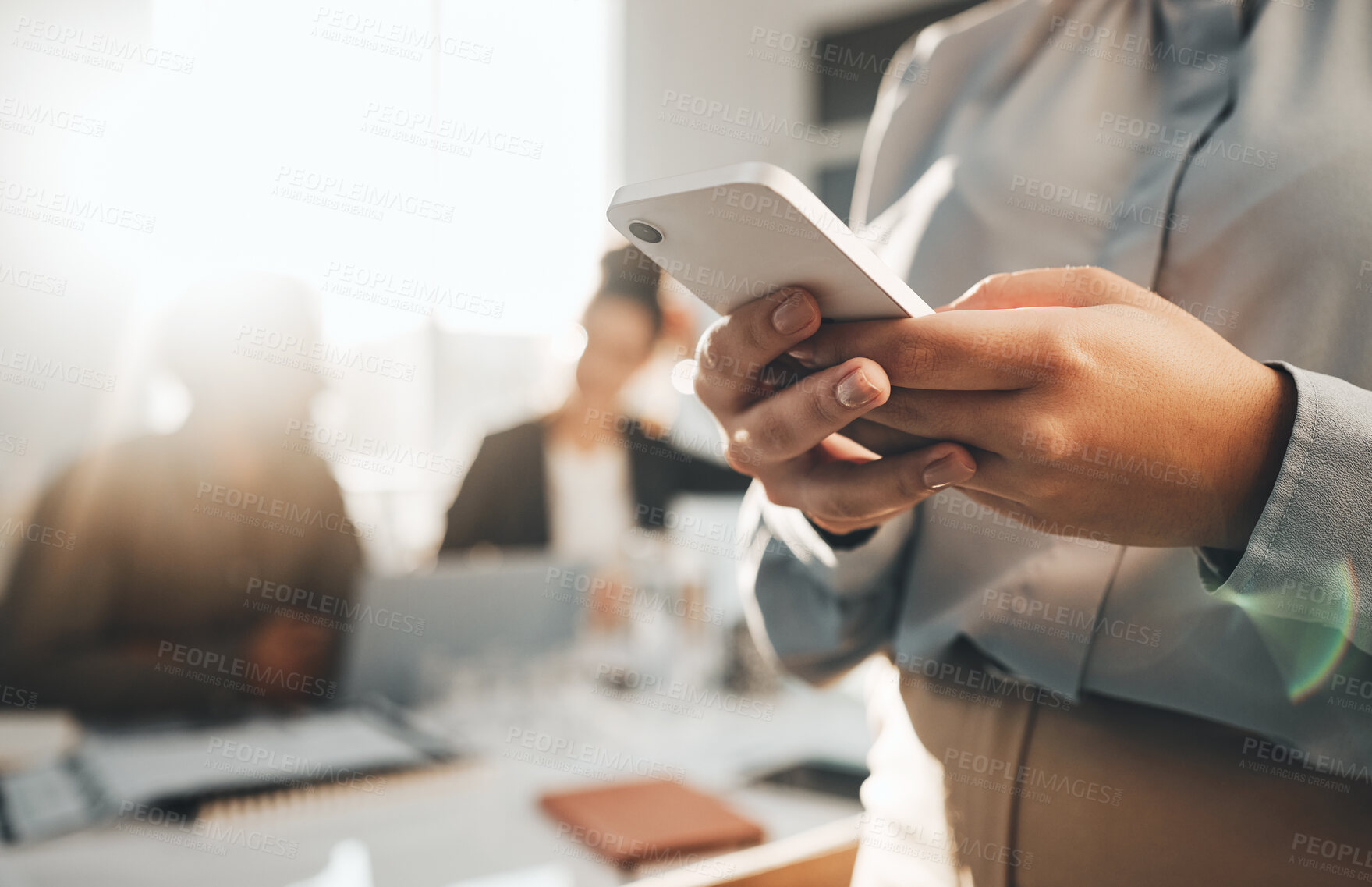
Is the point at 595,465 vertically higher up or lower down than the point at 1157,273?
lower down

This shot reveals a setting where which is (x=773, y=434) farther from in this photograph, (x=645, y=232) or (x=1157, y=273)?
(x=1157, y=273)

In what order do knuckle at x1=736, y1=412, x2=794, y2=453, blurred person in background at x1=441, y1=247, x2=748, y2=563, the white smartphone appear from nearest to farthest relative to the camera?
the white smartphone
knuckle at x1=736, y1=412, x2=794, y2=453
blurred person in background at x1=441, y1=247, x2=748, y2=563

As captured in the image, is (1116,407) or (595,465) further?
(595,465)

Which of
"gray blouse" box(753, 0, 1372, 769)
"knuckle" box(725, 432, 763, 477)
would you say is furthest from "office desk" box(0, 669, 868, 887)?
"knuckle" box(725, 432, 763, 477)

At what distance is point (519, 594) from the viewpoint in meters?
1.45

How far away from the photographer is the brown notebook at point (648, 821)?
89 centimetres

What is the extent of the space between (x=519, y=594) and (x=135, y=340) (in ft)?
6.14

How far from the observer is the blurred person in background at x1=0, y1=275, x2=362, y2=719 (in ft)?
5.06

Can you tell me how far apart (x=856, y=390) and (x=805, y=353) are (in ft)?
0.25

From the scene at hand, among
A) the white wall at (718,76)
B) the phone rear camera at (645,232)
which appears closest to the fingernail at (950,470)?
the phone rear camera at (645,232)

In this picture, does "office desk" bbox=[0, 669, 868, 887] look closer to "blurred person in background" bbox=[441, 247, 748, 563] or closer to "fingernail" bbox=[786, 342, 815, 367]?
"fingernail" bbox=[786, 342, 815, 367]

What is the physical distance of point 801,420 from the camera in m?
0.48

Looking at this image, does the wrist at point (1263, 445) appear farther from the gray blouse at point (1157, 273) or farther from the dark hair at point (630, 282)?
the dark hair at point (630, 282)

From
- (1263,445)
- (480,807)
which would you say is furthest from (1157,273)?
(480,807)
